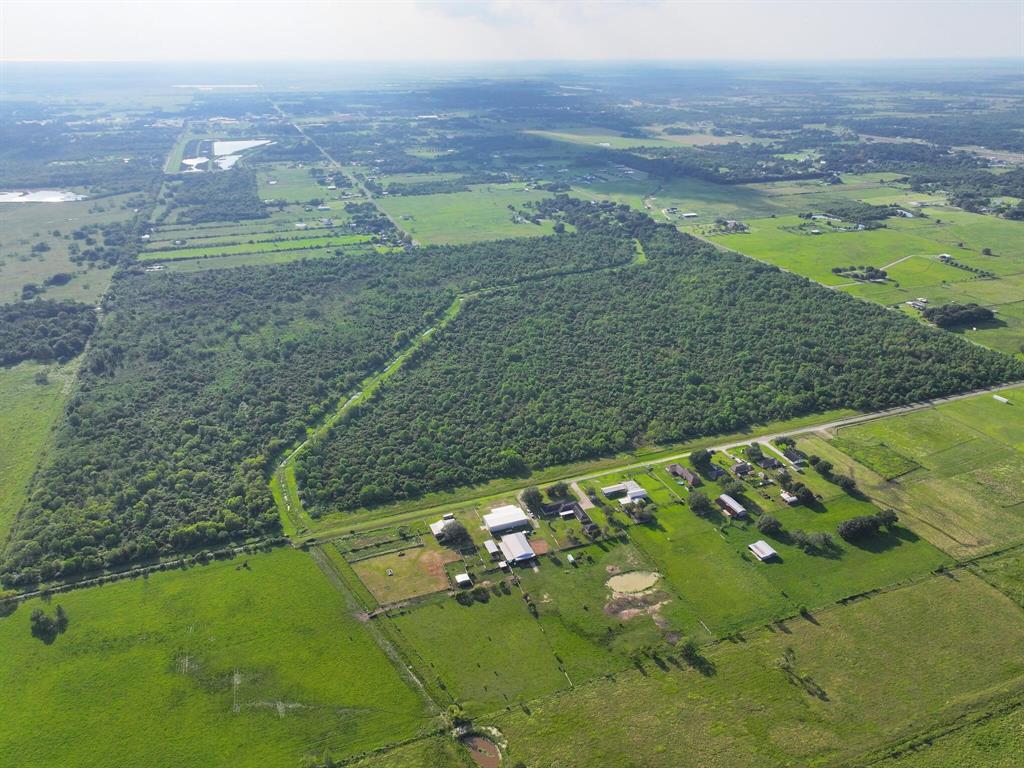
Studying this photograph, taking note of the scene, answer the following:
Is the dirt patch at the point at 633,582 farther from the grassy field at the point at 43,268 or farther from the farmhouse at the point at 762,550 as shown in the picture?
the grassy field at the point at 43,268

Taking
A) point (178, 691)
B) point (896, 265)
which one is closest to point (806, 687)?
point (178, 691)

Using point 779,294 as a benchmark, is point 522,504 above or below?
below

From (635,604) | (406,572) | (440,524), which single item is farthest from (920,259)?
(406,572)

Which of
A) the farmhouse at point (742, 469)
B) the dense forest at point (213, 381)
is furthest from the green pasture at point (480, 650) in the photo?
the farmhouse at point (742, 469)

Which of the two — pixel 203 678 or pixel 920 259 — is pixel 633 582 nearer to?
pixel 203 678

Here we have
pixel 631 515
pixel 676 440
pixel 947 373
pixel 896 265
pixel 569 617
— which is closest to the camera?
pixel 569 617

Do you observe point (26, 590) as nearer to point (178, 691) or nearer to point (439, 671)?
point (178, 691)

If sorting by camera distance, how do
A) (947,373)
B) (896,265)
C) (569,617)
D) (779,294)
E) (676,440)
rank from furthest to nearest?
(896,265), (779,294), (947,373), (676,440), (569,617)
